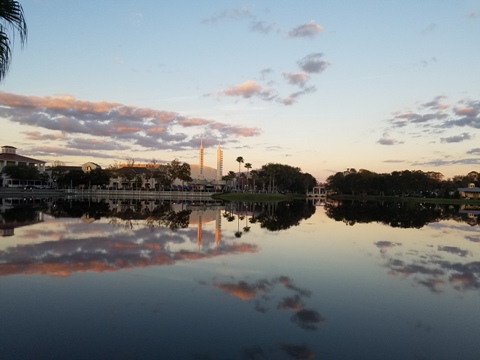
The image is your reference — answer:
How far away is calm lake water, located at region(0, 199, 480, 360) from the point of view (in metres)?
7.26

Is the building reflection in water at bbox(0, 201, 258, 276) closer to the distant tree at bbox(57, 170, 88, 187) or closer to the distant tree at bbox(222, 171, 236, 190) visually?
the distant tree at bbox(57, 170, 88, 187)

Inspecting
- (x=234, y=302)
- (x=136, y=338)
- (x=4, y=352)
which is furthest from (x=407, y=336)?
(x=4, y=352)

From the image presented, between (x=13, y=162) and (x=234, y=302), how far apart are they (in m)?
113

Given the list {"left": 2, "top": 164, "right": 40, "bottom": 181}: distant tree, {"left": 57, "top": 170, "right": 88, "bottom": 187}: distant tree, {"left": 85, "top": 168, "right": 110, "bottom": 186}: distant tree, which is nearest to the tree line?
{"left": 85, "top": 168, "right": 110, "bottom": 186}: distant tree

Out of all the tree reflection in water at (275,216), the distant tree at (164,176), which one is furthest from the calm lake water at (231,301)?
the distant tree at (164,176)

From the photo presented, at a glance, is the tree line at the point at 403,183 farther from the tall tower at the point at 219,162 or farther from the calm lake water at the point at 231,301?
the calm lake water at the point at 231,301

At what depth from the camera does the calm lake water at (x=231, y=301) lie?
286 inches

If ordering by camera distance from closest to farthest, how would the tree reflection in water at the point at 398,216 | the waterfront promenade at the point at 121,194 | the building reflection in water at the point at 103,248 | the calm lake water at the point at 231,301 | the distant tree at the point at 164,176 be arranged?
the calm lake water at the point at 231,301 < the building reflection in water at the point at 103,248 < the tree reflection in water at the point at 398,216 < the waterfront promenade at the point at 121,194 < the distant tree at the point at 164,176

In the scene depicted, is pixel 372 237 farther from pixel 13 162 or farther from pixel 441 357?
pixel 13 162

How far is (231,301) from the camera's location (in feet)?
33.3

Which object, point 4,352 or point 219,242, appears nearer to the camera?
point 4,352

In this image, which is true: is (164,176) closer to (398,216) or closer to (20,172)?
(20,172)

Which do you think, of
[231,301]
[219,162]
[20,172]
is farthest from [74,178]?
[231,301]

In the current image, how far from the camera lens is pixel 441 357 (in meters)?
7.16
